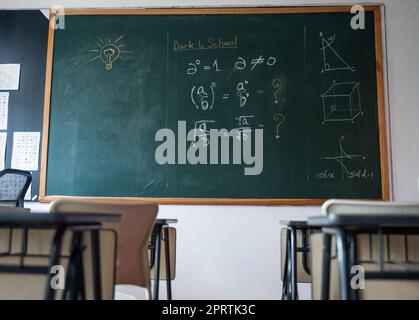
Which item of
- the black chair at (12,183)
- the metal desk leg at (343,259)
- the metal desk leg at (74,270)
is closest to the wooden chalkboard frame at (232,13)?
the black chair at (12,183)

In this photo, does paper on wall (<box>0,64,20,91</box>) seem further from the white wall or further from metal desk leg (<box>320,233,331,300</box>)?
metal desk leg (<box>320,233,331,300</box>)

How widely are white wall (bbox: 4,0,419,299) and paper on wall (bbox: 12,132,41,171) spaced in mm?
1254

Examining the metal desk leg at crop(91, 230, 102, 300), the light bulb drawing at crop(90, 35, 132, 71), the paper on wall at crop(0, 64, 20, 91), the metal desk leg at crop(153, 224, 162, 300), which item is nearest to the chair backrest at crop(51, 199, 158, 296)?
the metal desk leg at crop(91, 230, 102, 300)

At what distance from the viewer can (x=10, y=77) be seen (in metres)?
4.04

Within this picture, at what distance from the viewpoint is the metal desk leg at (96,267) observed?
5.05 feet

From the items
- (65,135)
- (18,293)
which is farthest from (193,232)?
(18,293)

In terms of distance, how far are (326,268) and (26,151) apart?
10.5 feet

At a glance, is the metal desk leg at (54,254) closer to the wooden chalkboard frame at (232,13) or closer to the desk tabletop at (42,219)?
the desk tabletop at (42,219)

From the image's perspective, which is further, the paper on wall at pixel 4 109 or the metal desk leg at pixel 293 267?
the paper on wall at pixel 4 109

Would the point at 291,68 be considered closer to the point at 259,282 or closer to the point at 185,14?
the point at 185,14

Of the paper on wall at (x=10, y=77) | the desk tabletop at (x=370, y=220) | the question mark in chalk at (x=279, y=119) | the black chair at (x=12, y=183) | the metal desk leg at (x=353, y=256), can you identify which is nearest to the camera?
the desk tabletop at (x=370, y=220)

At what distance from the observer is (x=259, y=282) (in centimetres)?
364

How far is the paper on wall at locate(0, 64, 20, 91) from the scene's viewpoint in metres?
4.02

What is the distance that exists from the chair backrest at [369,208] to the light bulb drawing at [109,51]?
3.03 metres
